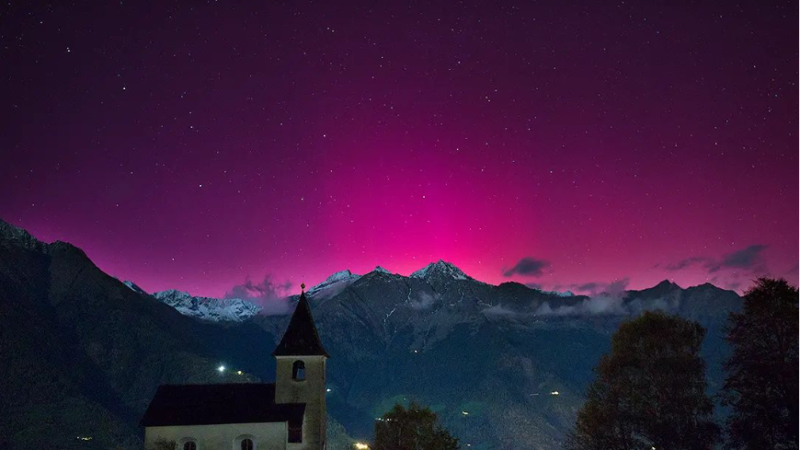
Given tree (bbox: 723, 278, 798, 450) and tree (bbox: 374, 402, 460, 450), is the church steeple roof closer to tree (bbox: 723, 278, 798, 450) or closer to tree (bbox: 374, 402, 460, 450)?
tree (bbox: 374, 402, 460, 450)

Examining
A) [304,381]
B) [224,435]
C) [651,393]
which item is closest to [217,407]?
[224,435]

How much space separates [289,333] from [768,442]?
135ft

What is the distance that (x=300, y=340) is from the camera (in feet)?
197

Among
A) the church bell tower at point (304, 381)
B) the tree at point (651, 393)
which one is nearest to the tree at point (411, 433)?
the church bell tower at point (304, 381)

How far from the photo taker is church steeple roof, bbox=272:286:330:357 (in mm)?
59344

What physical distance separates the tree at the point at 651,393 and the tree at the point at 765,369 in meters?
3.01

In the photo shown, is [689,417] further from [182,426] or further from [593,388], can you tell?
[182,426]

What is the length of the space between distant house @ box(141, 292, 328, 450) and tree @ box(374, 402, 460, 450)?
786 cm

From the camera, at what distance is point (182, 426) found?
176 ft

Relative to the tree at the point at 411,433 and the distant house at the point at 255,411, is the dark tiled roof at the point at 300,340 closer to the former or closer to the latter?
the distant house at the point at 255,411

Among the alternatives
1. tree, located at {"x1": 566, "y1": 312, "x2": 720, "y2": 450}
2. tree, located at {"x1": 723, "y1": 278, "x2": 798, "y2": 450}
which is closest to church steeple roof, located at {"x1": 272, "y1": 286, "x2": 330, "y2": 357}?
tree, located at {"x1": 566, "y1": 312, "x2": 720, "y2": 450}

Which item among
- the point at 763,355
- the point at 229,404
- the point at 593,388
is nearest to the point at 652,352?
the point at 593,388

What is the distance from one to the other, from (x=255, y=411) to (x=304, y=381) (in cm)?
483

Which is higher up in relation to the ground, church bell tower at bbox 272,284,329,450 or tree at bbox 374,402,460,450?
church bell tower at bbox 272,284,329,450
